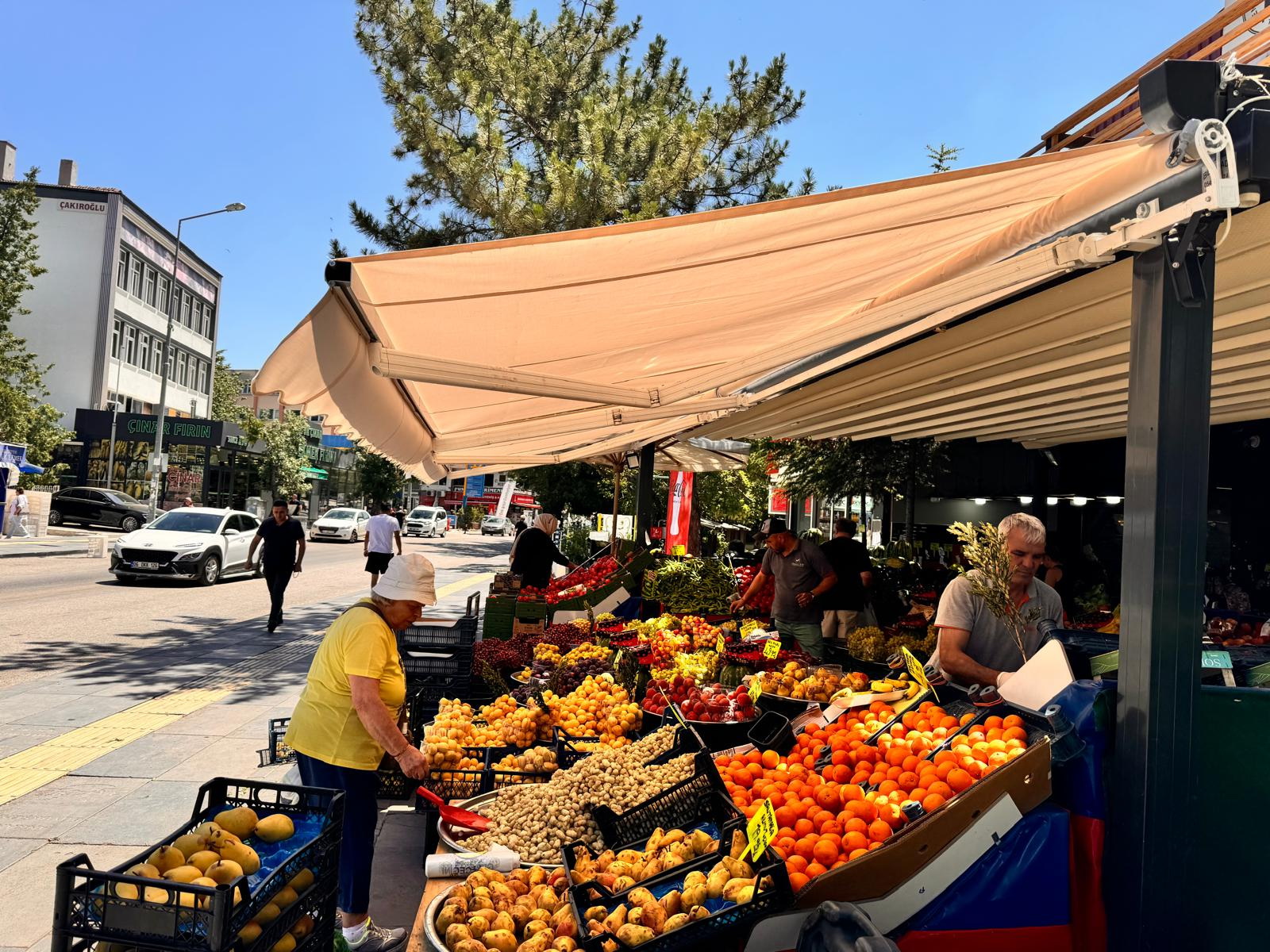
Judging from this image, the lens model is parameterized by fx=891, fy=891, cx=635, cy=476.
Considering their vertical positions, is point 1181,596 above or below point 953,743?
above

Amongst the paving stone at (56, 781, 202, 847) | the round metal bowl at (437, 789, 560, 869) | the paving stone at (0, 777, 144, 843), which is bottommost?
the paving stone at (0, 777, 144, 843)

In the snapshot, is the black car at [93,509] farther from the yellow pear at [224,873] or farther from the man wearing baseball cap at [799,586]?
the yellow pear at [224,873]

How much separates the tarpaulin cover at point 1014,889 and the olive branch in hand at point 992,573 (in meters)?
1.15

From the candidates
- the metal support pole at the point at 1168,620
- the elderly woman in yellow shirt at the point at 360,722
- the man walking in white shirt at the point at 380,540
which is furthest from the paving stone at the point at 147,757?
the man walking in white shirt at the point at 380,540

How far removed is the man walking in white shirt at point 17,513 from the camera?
88.0 ft

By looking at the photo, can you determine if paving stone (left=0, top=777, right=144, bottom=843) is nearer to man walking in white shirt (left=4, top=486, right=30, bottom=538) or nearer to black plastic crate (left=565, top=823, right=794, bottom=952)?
black plastic crate (left=565, top=823, right=794, bottom=952)

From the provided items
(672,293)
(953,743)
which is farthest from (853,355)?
(953,743)

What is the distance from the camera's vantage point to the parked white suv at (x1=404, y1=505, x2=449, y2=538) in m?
50.3

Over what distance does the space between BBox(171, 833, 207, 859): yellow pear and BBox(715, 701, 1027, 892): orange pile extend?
1.67 metres

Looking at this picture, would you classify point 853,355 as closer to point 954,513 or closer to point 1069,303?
point 1069,303

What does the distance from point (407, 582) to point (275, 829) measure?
1172 millimetres

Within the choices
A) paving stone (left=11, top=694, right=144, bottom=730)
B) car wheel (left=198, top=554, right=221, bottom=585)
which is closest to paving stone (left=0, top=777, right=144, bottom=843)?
paving stone (left=11, top=694, right=144, bottom=730)

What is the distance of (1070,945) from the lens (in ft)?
8.71

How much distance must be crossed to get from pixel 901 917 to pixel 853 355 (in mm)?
3201
